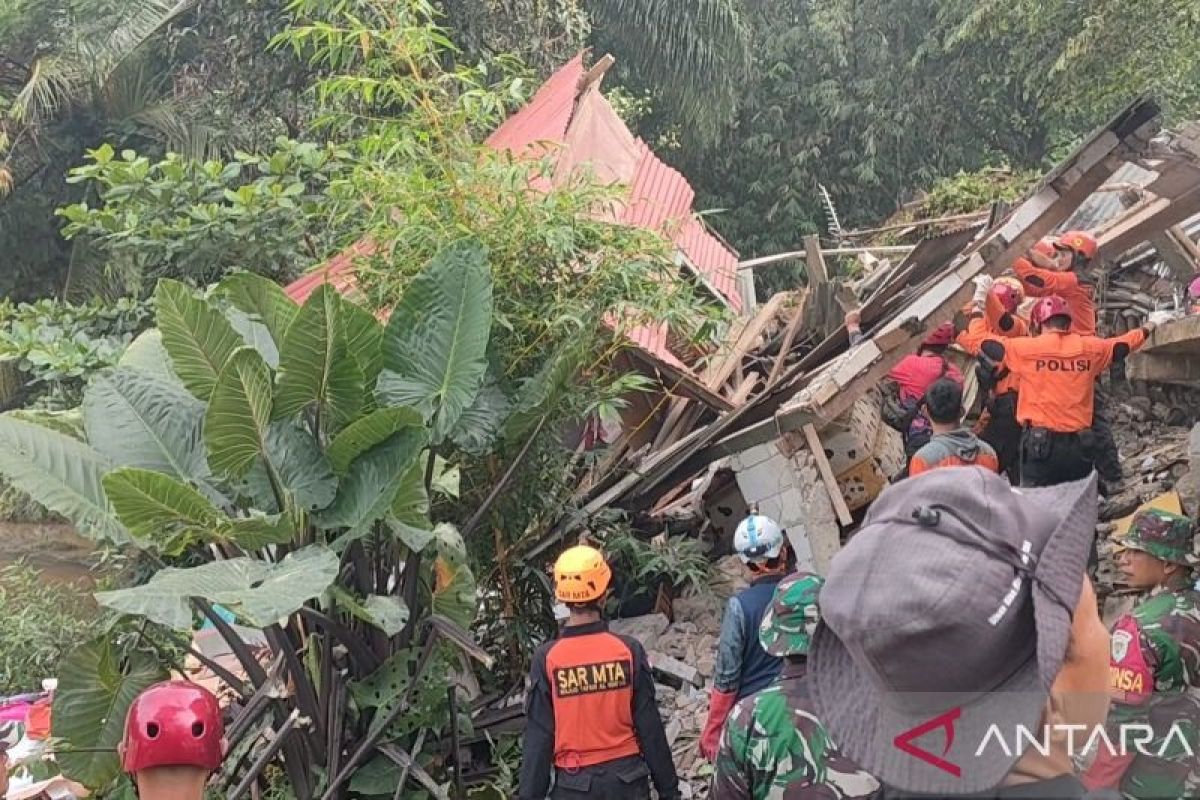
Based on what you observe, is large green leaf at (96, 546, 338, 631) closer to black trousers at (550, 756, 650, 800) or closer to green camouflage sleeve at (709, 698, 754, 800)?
black trousers at (550, 756, 650, 800)

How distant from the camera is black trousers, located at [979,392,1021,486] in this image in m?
7.06

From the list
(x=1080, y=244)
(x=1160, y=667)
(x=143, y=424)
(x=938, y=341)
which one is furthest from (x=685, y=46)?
(x=1160, y=667)

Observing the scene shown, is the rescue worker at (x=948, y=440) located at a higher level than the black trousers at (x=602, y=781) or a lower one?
higher

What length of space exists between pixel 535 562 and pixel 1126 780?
3463mm

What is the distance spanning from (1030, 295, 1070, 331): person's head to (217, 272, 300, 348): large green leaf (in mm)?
4342

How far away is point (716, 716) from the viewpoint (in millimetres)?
4242

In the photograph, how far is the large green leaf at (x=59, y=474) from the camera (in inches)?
179

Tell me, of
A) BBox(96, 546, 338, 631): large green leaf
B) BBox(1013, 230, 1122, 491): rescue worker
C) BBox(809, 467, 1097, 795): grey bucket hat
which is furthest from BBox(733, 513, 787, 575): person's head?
BBox(1013, 230, 1122, 491): rescue worker

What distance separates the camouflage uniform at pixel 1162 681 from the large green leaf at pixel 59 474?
393 cm

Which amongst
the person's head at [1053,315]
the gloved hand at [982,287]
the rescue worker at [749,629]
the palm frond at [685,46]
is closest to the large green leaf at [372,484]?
the rescue worker at [749,629]

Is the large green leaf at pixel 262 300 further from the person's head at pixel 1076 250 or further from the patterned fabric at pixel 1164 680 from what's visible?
the person's head at pixel 1076 250

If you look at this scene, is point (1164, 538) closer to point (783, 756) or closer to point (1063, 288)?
point (783, 756)

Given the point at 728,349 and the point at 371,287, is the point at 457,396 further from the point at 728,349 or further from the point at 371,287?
the point at 728,349

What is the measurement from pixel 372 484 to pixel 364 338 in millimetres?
639
